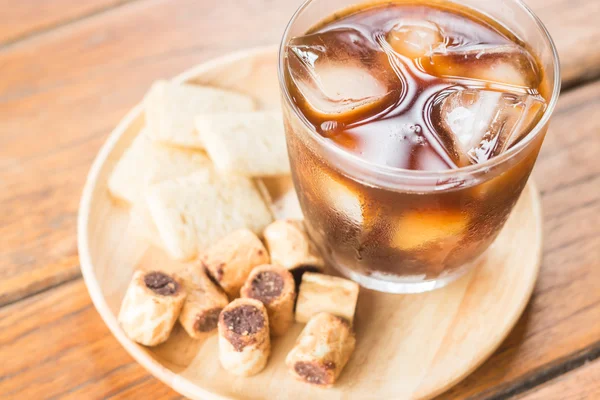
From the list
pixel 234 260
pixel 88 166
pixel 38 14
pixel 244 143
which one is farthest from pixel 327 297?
pixel 38 14

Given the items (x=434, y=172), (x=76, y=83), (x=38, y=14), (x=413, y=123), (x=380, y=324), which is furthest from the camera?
(x=38, y=14)

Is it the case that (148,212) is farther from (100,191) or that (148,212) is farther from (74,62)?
(74,62)

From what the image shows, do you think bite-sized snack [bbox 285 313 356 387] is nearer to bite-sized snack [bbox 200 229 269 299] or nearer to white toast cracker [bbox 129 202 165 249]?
bite-sized snack [bbox 200 229 269 299]

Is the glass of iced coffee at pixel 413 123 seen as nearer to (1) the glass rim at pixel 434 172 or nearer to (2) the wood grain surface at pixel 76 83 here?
(1) the glass rim at pixel 434 172

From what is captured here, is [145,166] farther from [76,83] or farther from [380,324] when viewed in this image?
[380,324]

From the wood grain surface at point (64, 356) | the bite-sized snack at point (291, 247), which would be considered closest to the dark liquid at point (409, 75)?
the bite-sized snack at point (291, 247)

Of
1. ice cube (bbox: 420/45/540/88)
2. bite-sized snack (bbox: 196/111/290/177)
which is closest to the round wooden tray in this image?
bite-sized snack (bbox: 196/111/290/177)

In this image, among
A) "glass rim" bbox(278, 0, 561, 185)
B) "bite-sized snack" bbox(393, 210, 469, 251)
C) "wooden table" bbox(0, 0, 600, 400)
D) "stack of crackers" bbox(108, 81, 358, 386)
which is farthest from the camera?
"wooden table" bbox(0, 0, 600, 400)

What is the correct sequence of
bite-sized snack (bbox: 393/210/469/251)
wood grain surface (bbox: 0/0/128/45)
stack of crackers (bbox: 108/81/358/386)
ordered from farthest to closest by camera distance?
wood grain surface (bbox: 0/0/128/45) < stack of crackers (bbox: 108/81/358/386) < bite-sized snack (bbox: 393/210/469/251)
